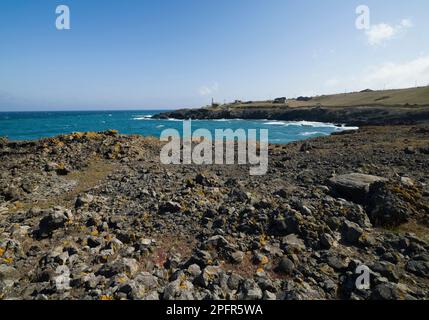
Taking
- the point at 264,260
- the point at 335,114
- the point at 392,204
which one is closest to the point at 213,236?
the point at 264,260

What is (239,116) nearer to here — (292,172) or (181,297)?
(292,172)

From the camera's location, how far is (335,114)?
84.6m

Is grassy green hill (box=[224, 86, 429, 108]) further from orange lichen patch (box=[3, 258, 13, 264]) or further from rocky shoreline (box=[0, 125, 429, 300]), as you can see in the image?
orange lichen patch (box=[3, 258, 13, 264])

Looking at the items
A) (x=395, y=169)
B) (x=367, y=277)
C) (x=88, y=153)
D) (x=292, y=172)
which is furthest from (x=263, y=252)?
(x=88, y=153)

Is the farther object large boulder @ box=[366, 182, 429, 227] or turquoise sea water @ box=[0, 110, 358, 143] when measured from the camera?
turquoise sea water @ box=[0, 110, 358, 143]

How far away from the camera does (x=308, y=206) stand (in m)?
9.17

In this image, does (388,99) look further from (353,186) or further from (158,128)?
(353,186)

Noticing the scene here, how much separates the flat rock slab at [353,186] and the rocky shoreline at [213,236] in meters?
0.04

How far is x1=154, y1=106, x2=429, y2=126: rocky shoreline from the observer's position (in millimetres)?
59125

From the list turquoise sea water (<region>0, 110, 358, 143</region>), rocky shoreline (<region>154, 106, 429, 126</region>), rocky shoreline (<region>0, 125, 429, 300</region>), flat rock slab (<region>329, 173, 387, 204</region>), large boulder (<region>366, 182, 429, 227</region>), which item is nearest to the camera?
rocky shoreline (<region>0, 125, 429, 300</region>)

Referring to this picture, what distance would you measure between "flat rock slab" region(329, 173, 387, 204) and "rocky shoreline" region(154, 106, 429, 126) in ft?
124

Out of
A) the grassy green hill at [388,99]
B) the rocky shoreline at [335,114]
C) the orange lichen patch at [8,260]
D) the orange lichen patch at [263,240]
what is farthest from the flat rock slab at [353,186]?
the grassy green hill at [388,99]

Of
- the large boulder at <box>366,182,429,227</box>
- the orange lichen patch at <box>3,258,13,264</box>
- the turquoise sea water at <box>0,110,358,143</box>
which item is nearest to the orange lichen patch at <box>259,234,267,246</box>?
the large boulder at <box>366,182,429,227</box>
